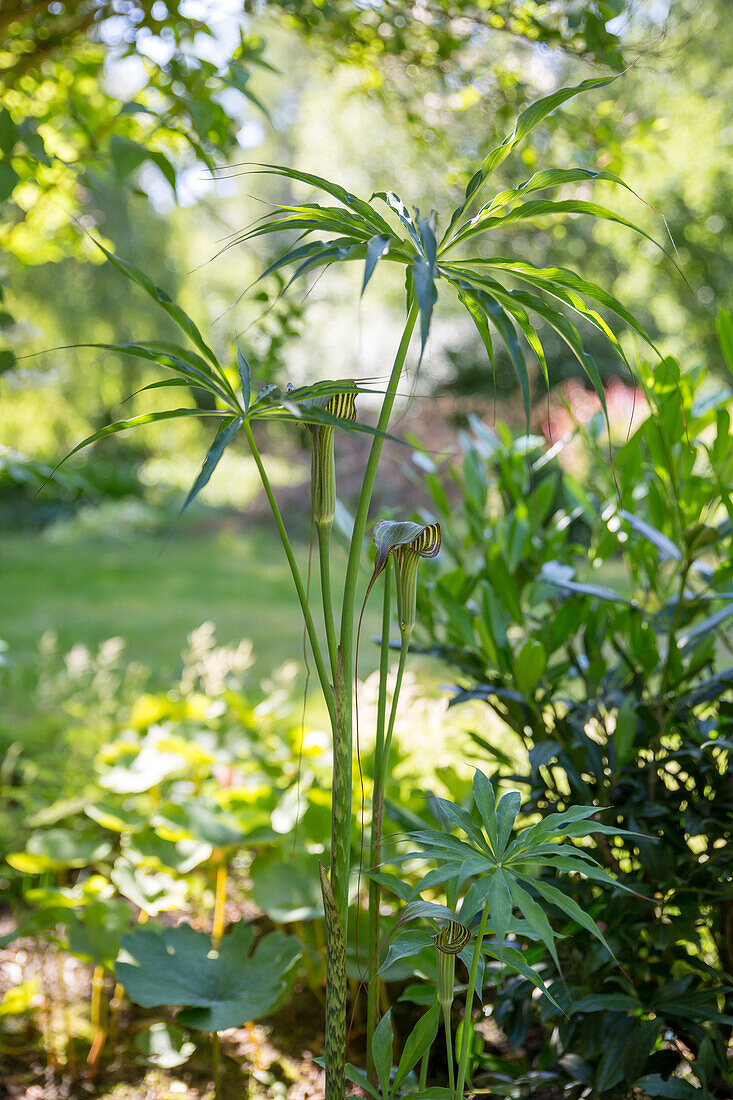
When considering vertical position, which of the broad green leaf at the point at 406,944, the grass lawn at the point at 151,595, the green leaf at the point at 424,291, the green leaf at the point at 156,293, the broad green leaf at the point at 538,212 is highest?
the grass lawn at the point at 151,595

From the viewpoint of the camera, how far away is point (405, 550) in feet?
2.49

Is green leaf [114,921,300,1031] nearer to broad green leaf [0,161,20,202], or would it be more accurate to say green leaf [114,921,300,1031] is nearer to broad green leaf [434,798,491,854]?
broad green leaf [434,798,491,854]

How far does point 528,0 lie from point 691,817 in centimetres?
139

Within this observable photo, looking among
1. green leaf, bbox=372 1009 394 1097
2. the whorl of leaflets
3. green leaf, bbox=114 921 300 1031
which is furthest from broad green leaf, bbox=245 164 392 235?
green leaf, bbox=114 921 300 1031

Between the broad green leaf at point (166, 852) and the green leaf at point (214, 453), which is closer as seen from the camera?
the green leaf at point (214, 453)

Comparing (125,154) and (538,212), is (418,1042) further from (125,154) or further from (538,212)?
(125,154)

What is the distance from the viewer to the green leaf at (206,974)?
1.01 meters

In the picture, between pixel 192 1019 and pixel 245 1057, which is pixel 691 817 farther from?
pixel 245 1057

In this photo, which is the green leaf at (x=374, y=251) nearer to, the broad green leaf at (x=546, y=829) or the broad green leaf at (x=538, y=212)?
the broad green leaf at (x=538, y=212)

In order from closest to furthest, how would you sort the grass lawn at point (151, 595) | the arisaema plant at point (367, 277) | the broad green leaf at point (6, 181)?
the arisaema plant at point (367, 277)
the broad green leaf at point (6, 181)
the grass lawn at point (151, 595)

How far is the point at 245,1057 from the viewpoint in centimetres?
128

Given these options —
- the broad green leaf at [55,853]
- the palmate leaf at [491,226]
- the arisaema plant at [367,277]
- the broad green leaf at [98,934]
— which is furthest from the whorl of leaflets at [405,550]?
the broad green leaf at [55,853]

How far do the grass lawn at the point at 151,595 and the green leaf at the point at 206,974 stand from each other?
1571mm

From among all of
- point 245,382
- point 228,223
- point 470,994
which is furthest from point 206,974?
point 228,223
